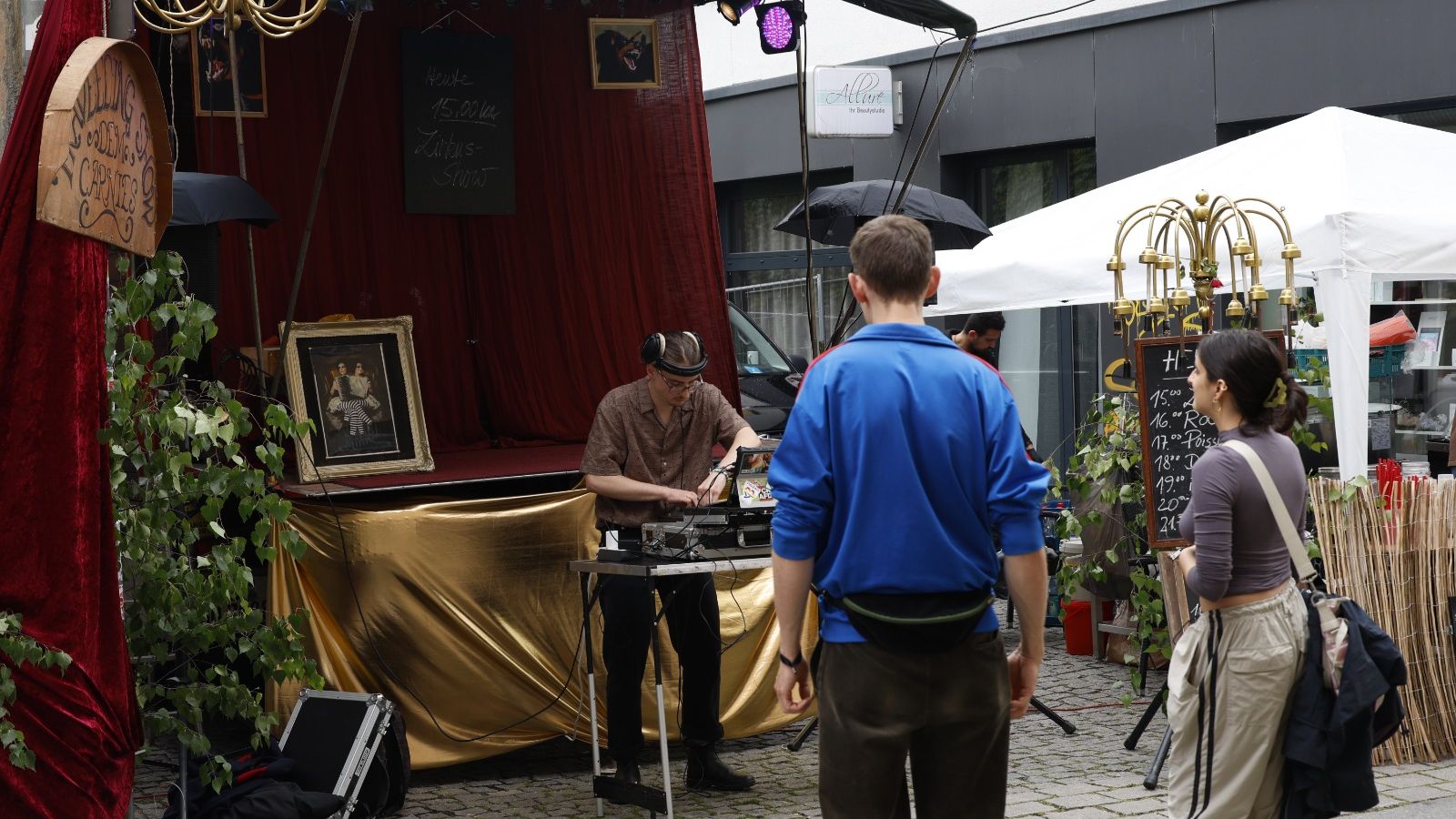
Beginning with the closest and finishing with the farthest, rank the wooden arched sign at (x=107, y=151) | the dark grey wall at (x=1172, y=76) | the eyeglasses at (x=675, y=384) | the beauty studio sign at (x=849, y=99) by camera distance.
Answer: the wooden arched sign at (x=107, y=151)
the eyeglasses at (x=675, y=384)
the dark grey wall at (x=1172, y=76)
the beauty studio sign at (x=849, y=99)

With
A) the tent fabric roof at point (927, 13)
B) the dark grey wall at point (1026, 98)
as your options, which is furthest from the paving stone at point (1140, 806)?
the dark grey wall at point (1026, 98)

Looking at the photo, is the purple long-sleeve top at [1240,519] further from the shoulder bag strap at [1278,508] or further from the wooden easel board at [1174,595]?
the wooden easel board at [1174,595]

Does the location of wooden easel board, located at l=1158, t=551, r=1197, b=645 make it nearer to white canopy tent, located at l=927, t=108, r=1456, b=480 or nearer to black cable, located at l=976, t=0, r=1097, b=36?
white canopy tent, located at l=927, t=108, r=1456, b=480

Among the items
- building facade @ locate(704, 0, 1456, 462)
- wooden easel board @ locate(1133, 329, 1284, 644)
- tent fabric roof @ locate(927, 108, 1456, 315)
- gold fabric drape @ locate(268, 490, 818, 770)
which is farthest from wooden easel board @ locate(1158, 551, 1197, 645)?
building facade @ locate(704, 0, 1456, 462)

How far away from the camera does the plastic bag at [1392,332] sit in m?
9.66

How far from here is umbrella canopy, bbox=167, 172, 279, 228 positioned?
5.78m

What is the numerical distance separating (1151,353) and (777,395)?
538 cm

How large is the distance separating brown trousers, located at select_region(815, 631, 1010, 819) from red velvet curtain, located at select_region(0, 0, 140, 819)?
2157 mm

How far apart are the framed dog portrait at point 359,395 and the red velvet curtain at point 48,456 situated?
2065 mm

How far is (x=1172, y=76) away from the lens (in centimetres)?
1155

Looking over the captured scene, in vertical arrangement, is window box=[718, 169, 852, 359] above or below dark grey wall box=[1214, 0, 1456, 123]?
below

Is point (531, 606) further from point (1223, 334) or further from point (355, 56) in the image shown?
point (1223, 334)

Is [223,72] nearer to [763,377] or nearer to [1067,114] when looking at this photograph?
[763,377]

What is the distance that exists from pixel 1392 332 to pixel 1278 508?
6.20 metres
